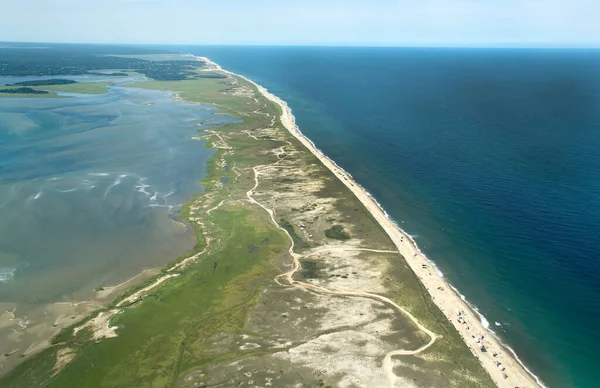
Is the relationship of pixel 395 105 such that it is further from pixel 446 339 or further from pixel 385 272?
pixel 446 339

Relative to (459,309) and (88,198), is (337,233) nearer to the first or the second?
(459,309)

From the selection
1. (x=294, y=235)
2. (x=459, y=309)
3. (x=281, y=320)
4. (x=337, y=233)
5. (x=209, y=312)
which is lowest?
(x=209, y=312)

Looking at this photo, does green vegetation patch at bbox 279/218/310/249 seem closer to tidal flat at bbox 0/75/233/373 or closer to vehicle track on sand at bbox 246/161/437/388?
vehicle track on sand at bbox 246/161/437/388

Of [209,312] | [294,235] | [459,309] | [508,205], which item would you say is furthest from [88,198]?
[508,205]

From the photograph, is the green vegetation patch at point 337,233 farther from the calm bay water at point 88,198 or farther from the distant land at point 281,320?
the calm bay water at point 88,198

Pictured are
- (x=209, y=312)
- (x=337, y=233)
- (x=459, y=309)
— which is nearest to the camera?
(x=209, y=312)

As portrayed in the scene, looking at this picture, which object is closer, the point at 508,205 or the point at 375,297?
the point at 375,297
